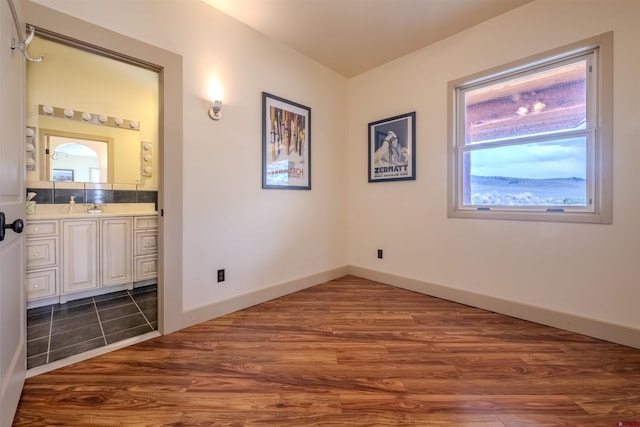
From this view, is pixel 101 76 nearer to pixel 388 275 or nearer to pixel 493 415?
pixel 388 275

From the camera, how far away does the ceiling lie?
2150 millimetres

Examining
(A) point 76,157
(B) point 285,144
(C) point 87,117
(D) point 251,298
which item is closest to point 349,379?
(D) point 251,298

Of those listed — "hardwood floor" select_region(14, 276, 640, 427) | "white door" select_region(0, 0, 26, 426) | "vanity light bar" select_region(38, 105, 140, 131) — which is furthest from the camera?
"vanity light bar" select_region(38, 105, 140, 131)

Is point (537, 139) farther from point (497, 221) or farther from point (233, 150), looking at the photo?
point (233, 150)

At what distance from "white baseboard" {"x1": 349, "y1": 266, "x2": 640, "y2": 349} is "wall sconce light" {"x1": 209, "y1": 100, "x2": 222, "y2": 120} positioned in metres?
2.40

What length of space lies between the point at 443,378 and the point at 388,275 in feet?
5.41

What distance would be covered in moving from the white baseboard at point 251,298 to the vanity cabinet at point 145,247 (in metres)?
1.44

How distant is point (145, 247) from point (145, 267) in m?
0.23

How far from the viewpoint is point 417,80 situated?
2.81 meters

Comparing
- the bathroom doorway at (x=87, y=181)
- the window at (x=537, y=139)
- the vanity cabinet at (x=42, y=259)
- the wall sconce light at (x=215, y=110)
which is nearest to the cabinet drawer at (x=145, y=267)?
the bathroom doorway at (x=87, y=181)

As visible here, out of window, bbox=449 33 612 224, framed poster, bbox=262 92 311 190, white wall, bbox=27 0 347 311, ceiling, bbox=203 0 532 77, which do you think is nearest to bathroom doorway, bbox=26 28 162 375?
white wall, bbox=27 0 347 311

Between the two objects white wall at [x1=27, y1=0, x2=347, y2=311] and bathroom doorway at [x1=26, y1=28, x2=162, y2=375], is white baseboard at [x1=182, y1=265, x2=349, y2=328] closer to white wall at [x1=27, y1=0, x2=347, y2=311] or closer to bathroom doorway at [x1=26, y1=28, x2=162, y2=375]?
white wall at [x1=27, y1=0, x2=347, y2=311]

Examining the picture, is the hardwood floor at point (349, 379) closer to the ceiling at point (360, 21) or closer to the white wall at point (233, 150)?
the white wall at point (233, 150)

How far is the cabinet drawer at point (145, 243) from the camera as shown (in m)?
3.03
